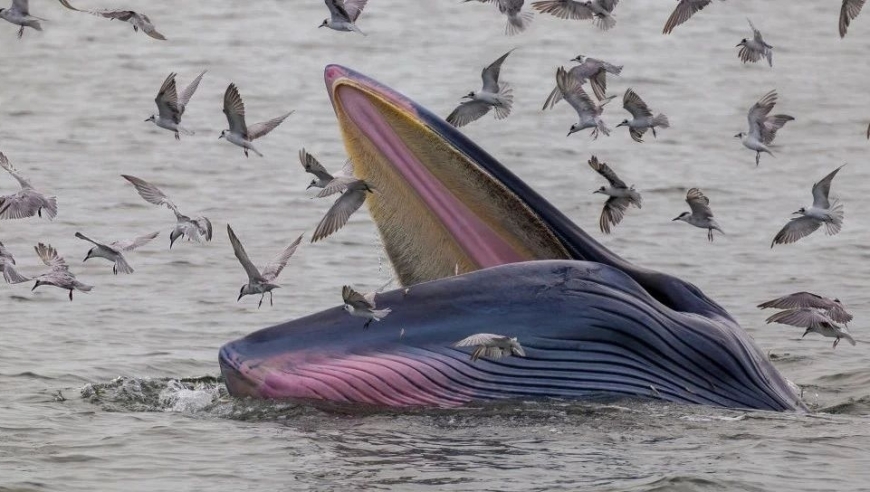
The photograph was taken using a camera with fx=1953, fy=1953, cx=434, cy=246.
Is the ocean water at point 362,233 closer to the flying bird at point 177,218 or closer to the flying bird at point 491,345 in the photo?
the flying bird at point 491,345

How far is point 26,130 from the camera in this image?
26.3m

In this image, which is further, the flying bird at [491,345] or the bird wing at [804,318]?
the bird wing at [804,318]

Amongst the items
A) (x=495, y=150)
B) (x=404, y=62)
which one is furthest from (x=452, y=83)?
(x=495, y=150)

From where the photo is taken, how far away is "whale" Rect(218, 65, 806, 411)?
11703 mm

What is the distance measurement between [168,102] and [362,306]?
437 centimetres

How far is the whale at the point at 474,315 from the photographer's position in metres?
11.7

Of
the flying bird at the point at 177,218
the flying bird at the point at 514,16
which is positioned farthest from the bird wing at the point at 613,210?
the flying bird at the point at 177,218

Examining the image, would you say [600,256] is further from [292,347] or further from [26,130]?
[26,130]

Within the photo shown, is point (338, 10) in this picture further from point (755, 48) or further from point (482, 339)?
point (482, 339)

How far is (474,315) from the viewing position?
38.1ft

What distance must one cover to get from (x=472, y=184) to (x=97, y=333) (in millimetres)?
5078

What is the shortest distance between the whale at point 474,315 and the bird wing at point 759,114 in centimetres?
455

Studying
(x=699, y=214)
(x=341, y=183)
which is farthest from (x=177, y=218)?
(x=699, y=214)

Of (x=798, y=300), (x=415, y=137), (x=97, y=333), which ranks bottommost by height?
(x=97, y=333)
